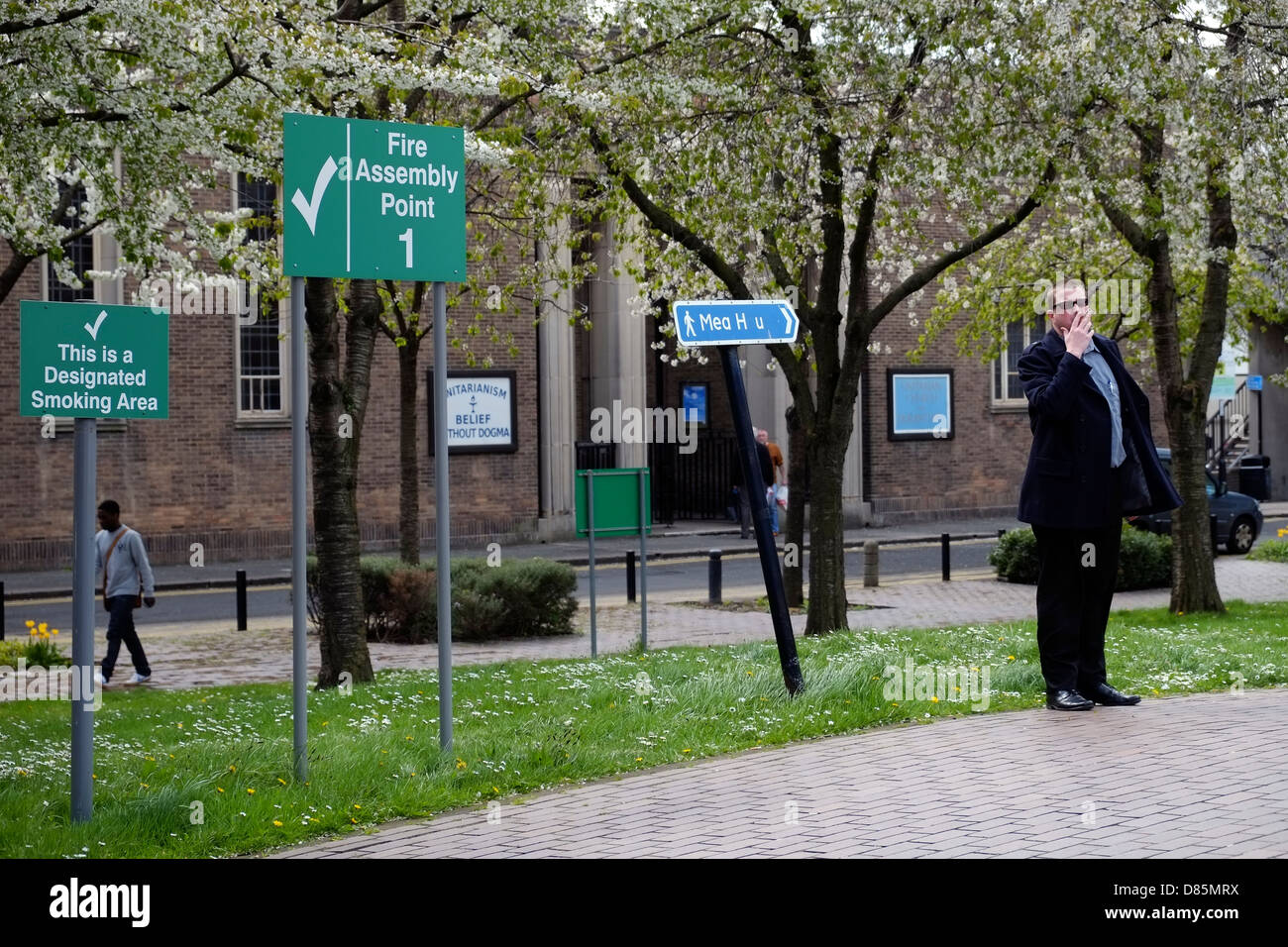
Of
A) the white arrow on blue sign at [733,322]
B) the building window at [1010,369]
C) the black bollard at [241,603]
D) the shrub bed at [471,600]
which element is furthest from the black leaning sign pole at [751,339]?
the building window at [1010,369]

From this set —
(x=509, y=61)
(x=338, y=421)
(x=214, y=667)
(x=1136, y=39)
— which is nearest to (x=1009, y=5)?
(x=1136, y=39)

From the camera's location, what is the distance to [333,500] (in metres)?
12.0

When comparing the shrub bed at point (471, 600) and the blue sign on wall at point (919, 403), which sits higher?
the blue sign on wall at point (919, 403)

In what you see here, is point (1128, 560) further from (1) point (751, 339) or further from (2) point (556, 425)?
(1) point (751, 339)

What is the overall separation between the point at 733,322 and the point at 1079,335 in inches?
74.3

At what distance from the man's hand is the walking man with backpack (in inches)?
361

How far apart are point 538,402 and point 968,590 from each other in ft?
40.6

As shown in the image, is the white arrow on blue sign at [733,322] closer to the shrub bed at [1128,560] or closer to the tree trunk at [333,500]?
the tree trunk at [333,500]

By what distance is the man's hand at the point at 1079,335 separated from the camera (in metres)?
7.66
